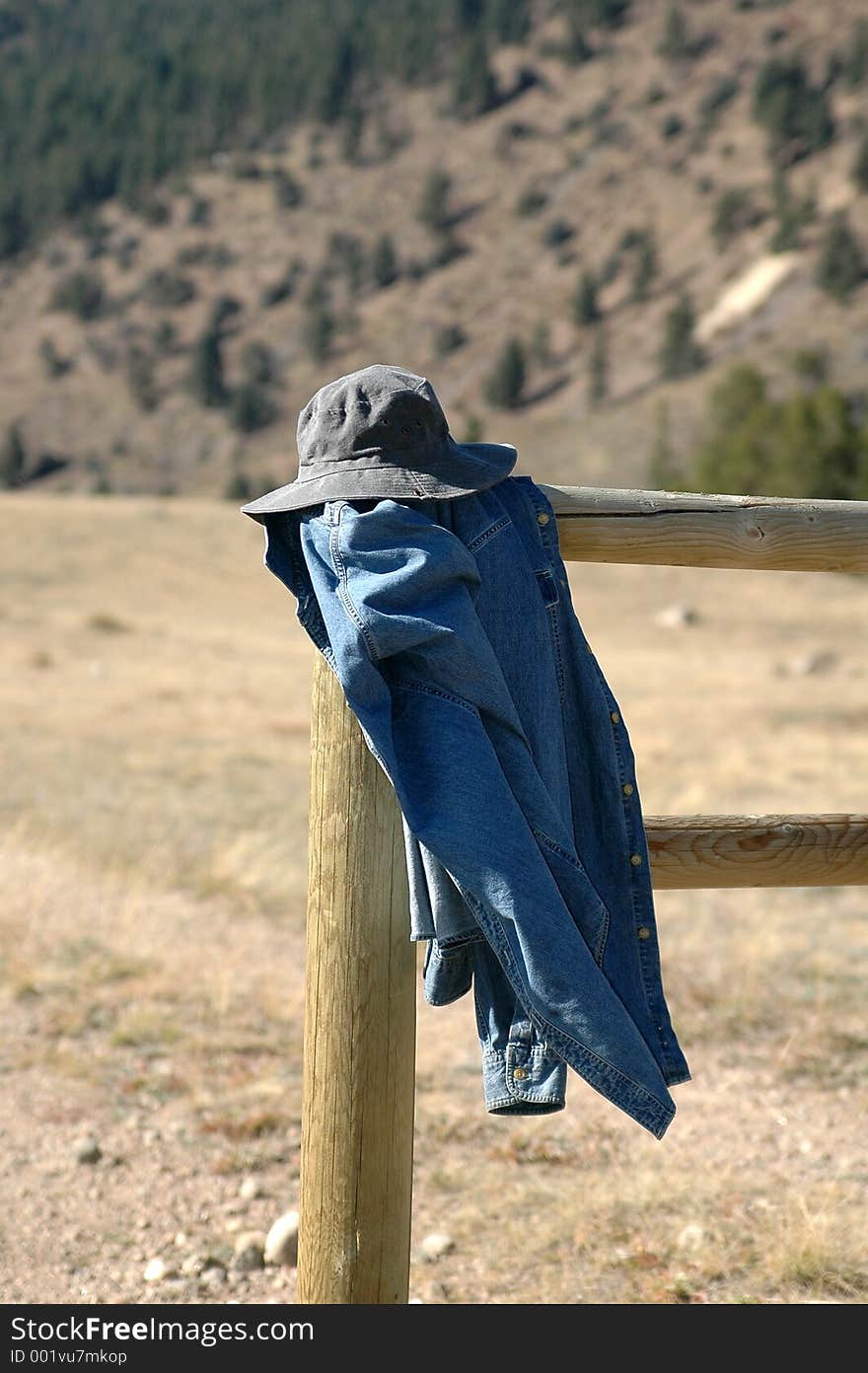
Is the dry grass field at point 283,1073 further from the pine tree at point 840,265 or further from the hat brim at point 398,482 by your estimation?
the pine tree at point 840,265

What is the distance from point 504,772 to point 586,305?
70.6 m

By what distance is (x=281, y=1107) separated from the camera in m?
4.03

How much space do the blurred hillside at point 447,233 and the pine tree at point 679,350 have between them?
0.42ft

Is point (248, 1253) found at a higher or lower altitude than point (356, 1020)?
lower

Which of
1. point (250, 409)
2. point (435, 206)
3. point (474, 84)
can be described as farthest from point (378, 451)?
point (474, 84)

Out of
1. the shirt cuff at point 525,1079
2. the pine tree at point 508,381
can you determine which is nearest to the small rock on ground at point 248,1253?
the shirt cuff at point 525,1079

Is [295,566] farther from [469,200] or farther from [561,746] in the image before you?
[469,200]

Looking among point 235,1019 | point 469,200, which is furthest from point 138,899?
point 469,200

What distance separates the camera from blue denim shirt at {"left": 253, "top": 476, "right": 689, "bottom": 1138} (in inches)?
83.2

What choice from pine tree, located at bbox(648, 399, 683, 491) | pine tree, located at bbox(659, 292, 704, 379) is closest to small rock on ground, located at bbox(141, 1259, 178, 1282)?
pine tree, located at bbox(648, 399, 683, 491)

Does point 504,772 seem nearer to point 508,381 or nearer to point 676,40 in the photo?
point 508,381

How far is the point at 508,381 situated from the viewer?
6656 cm

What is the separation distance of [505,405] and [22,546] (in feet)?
144

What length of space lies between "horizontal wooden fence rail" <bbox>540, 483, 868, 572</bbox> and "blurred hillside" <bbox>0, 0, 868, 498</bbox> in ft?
139
